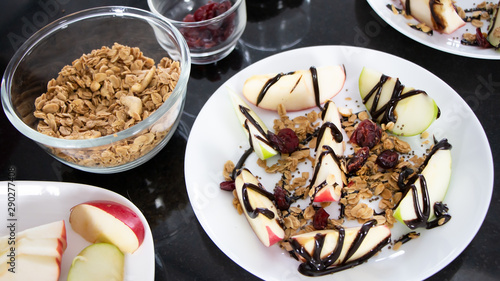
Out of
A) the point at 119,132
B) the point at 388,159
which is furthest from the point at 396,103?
the point at 119,132

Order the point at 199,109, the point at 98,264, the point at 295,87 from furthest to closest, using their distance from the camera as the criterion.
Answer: the point at 199,109 < the point at 295,87 < the point at 98,264

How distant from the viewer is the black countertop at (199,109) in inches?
35.9

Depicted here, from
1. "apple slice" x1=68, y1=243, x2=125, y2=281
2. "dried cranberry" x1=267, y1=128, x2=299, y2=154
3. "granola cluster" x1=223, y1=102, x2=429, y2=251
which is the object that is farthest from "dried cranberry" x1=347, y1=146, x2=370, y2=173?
"apple slice" x1=68, y1=243, x2=125, y2=281

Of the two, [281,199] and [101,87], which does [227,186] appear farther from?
[101,87]

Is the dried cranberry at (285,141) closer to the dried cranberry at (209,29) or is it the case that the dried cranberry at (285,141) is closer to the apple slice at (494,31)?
the dried cranberry at (209,29)

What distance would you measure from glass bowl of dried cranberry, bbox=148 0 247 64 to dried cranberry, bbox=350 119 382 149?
404mm

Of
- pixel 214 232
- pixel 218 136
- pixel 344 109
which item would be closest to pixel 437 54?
pixel 344 109

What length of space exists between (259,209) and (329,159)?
0.18 metres

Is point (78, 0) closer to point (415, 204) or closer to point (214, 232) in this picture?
point (214, 232)

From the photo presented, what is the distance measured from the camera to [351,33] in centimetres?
124

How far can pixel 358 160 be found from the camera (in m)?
0.95

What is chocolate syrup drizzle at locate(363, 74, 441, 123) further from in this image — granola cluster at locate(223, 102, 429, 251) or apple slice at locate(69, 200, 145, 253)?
apple slice at locate(69, 200, 145, 253)

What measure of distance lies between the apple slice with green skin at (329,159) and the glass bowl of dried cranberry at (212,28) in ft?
1.05

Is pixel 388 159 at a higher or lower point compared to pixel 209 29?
lower
